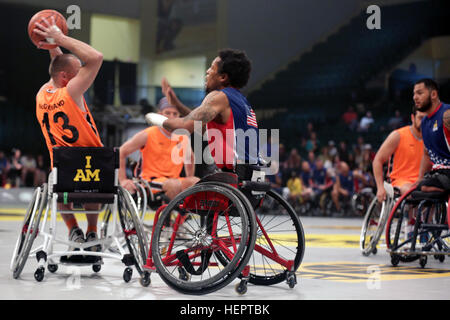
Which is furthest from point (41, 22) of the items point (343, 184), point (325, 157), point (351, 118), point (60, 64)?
point (351, 118)

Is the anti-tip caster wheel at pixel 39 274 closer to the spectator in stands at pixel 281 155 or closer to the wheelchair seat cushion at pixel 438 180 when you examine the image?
the wheelchair seat cushion at pixel 438 180

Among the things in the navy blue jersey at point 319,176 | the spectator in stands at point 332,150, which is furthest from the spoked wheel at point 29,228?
the spectator in stands at point 332,150

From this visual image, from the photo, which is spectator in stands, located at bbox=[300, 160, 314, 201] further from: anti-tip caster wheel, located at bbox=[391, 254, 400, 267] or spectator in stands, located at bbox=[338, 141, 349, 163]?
anti-tip caster wheel, located at bbox=[391, 254, 400, 267]

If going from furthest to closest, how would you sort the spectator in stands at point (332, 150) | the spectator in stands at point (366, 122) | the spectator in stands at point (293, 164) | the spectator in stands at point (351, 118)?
the spectator in stands at point (351, 118)
the spectator in stands at point (366, 122)
the spectator in stands at point (332, 150)
the spectator in stands at point (293, 164)

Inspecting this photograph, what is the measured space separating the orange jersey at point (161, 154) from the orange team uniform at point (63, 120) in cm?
232

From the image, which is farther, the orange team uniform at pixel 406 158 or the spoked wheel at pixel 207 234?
the orange team uniform at pixel 406 158

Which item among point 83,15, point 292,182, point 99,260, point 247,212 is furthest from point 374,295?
point 83,15

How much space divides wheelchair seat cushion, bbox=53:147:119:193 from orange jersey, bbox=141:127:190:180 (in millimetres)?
2565

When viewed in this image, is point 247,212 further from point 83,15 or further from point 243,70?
point 83,15

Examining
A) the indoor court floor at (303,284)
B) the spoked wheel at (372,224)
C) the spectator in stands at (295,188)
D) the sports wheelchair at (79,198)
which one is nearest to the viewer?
the indoor court floor at (303,284)

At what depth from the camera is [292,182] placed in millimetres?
15031

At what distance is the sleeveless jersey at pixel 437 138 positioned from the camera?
546 cm

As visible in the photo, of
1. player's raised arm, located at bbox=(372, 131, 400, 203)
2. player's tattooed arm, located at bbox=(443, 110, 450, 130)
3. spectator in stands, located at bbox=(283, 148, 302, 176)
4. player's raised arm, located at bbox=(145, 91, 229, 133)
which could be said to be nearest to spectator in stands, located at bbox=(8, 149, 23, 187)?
spectator in stands, located at bbox=(283, 148, 302, 176)

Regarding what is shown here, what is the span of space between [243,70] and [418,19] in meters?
17.1
